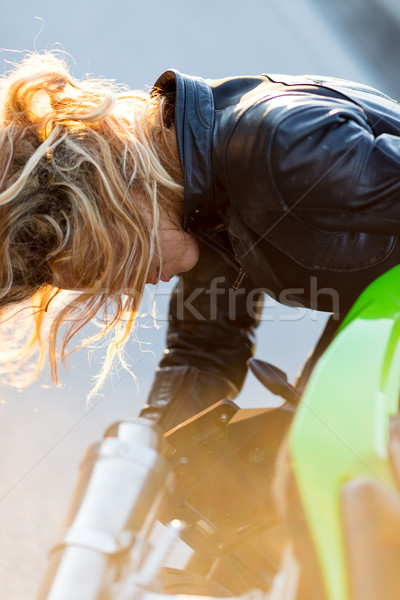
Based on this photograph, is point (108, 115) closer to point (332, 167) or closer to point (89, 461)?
point (332, 167)

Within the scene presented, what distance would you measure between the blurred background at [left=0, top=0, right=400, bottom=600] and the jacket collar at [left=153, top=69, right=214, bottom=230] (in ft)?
0.80

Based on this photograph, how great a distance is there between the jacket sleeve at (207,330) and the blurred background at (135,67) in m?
0.06

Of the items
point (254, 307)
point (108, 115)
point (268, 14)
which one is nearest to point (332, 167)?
point (108, 115)

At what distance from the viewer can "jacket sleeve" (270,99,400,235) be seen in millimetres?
792

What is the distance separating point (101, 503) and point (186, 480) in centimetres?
13

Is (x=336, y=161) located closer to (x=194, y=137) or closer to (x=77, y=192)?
(x=194, y=137)

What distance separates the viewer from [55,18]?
106 inches

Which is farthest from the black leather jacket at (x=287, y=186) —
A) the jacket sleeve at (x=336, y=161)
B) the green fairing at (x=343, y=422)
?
the green fairing at (x=343, y=422)

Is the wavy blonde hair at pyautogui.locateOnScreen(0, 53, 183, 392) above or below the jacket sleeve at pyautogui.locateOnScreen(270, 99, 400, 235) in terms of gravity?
below

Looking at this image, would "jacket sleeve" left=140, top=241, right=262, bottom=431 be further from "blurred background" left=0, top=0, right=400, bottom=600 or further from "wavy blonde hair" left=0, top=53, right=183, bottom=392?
"wavy blonde hair" left=0, top=53, right=183, bottom=392

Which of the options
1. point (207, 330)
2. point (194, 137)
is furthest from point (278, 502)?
point (207, 330)

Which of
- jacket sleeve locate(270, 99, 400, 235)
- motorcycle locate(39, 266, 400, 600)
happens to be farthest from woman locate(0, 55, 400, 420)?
motorcycle locate(39, 266, 400, 600)

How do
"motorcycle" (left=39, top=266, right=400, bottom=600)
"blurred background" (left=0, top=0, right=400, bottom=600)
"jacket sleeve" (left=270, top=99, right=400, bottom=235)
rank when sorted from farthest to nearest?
1. "jacket sleeve" (left=270, top=99, right=400, bottom=235)
2. "blurred background" (left=0, top=0, right=400, bottom=600)
3. "motorcycle" (left=39, top=266, right=400, bottom=600)

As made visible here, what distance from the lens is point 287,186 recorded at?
844 millimetres
